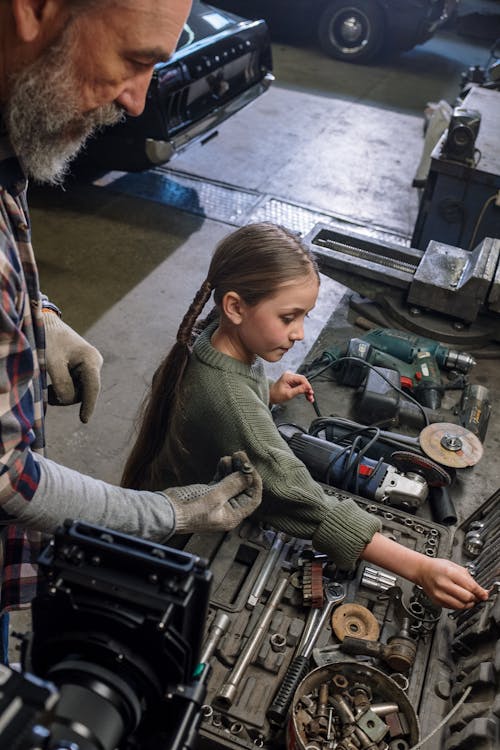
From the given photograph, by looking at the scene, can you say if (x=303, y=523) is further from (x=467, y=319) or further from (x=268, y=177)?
(x=268, y=177)

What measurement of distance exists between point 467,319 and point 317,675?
1570 mm

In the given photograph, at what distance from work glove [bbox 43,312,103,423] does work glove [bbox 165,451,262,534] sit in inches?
17.8

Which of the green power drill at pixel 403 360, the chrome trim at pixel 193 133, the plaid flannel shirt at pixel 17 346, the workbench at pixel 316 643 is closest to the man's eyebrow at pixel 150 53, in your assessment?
the plaid flannel shirt at pixel 17 346

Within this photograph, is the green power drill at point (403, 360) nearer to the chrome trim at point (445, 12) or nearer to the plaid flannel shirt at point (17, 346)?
the plaid flannel shirt at point (17, 346)

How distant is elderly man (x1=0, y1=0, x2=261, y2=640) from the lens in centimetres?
101

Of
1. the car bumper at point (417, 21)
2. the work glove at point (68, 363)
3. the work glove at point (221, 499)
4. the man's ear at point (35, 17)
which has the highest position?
the car bumper at point (417, 21)

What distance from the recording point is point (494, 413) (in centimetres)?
221

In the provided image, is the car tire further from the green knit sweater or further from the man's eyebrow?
the man's eyebrow

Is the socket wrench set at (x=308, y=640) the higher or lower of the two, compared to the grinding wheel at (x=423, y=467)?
lower

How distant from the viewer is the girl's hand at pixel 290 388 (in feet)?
6.37

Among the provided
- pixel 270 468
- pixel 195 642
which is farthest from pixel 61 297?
pixel 195 642

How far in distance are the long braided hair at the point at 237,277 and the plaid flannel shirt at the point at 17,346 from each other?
411mm

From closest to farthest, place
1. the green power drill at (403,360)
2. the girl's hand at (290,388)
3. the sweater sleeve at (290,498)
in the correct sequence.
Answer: the sweater sleeve at (290,498)
the girl's hand at (290,388)
the green power drill at (403,360)

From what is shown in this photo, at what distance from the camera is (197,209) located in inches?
179
